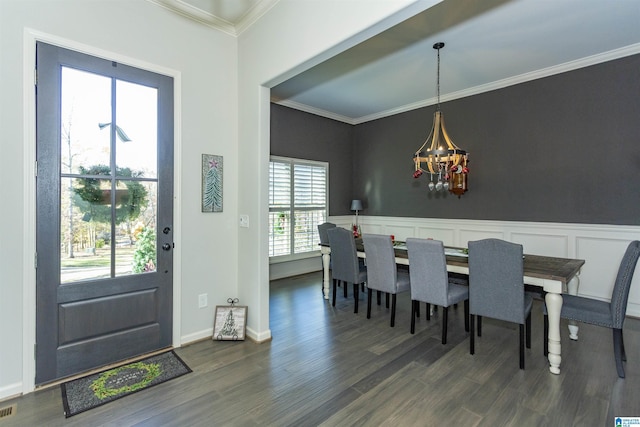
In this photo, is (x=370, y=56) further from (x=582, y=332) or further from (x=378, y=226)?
(x=582, y=332)

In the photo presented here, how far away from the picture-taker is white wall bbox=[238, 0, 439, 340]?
2.35 meters

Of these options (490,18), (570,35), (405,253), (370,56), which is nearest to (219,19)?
(370,56)

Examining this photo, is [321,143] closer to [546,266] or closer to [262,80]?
[262,80]

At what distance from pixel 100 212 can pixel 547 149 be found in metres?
5.28

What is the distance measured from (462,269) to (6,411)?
3627 mm

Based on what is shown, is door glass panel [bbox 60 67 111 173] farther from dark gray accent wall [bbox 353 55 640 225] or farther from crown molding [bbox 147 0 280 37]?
dark gray accent wall [bbox 353 55 640 225]

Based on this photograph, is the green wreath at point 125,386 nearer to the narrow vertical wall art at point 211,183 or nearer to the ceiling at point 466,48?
the narrow vertical wall art at point 211,183

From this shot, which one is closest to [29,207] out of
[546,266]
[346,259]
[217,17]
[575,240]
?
[217,17]

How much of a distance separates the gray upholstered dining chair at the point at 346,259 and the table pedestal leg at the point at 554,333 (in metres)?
1.89

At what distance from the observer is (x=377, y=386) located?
2297mm

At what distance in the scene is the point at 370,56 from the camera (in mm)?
3830

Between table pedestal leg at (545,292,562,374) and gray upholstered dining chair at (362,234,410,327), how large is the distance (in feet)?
4.45

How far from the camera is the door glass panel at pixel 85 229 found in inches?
93.2

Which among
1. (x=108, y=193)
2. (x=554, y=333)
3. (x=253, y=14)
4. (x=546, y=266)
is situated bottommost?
(x=554, y=333)
